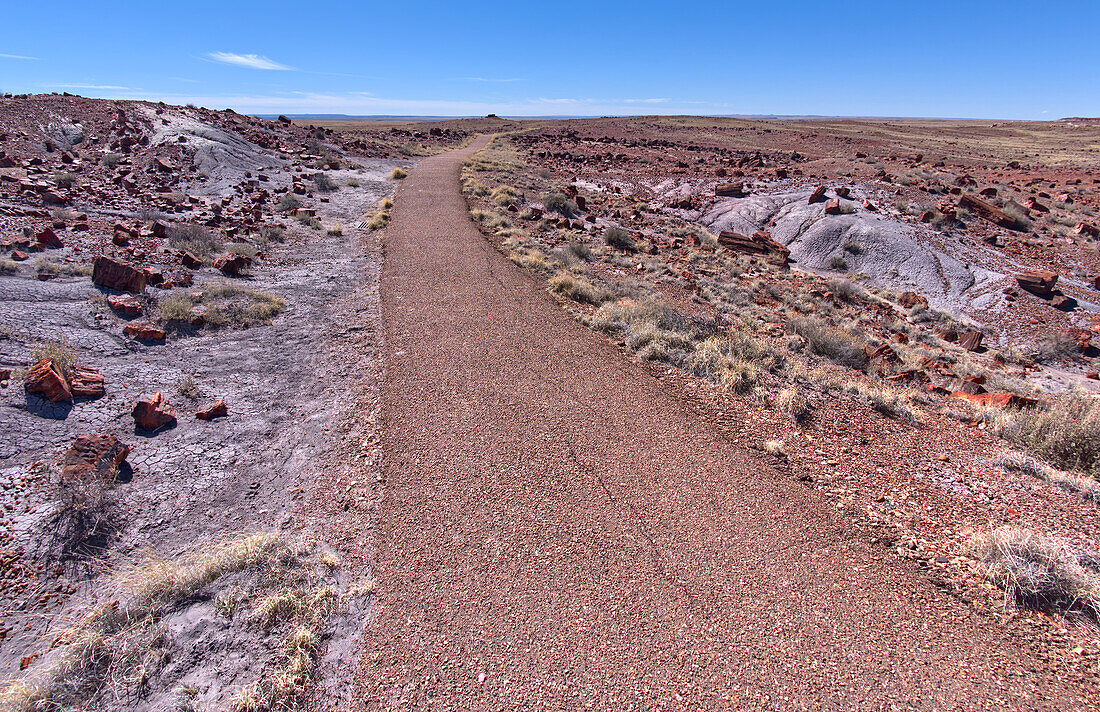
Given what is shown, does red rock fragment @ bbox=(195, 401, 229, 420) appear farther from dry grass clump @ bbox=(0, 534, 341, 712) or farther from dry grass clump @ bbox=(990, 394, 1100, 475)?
dry grass clump @ bbox=(990, 394, 1100, 475)

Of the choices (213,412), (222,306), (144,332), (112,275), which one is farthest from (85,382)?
(112,275)

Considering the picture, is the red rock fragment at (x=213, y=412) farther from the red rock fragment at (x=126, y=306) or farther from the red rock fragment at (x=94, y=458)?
the red rock fragment at (x=126, y=306)

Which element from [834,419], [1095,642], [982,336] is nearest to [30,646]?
[1095,642]

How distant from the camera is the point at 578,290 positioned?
11.1 metres

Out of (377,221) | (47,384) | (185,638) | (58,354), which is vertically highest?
(377,221)

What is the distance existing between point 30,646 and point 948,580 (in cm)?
732

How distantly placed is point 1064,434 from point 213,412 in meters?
10.7

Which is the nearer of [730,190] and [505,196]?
[505,196]

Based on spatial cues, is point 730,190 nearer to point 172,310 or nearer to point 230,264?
point 230,264

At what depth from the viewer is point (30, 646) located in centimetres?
343

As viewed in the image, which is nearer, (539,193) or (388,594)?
(388,594)

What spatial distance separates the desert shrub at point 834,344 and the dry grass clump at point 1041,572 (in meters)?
5.26

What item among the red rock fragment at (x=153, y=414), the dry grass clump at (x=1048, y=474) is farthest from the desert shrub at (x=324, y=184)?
the dry grass clump at (x=1048, y=474)

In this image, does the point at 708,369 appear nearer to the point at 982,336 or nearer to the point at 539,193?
the point at 982,336
